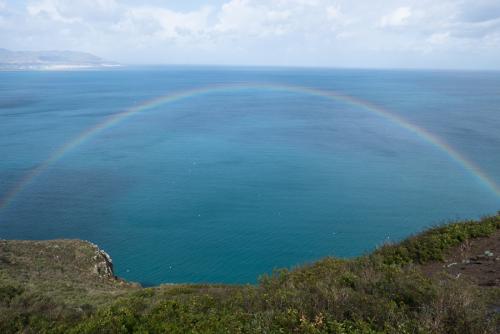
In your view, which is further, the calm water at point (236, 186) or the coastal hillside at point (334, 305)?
the calm water at point (236, 186)

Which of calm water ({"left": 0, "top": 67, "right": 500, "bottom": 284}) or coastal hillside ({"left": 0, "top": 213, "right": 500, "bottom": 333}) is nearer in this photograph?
coastal hillside ({"left": 0, "top": 213, "right": 500, "bottom": 333})

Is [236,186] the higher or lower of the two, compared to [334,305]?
lower

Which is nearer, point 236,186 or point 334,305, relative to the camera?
point 334,305

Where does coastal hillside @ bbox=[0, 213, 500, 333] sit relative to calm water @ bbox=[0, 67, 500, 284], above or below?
above

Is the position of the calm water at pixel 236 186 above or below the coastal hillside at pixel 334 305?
below

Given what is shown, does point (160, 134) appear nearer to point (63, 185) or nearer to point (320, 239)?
point (63, 185)

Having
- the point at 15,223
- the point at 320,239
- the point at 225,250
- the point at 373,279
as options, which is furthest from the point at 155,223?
the point at 373,279

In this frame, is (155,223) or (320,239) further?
(155,223)

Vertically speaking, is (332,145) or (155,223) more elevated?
(332,145)
